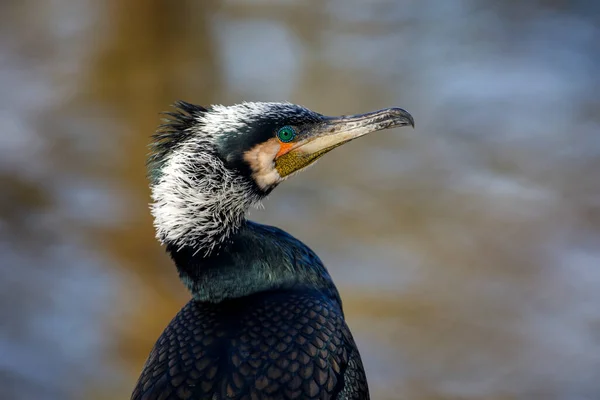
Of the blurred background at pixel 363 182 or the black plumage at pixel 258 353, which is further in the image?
the blurred background at pixel 363 182

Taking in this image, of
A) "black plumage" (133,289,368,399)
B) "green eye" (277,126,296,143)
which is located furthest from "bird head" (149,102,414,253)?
"black plumage" (133,289,368,399)

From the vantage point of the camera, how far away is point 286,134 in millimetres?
2926

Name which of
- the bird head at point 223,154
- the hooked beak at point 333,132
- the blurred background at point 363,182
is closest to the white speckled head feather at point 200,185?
the bird head at point 223,154

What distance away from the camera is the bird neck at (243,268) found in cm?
285

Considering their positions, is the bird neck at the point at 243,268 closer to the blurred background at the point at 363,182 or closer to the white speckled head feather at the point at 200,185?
the white speckled head feather at the point at 200,185

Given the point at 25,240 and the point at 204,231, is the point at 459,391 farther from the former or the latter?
the point at 25,240

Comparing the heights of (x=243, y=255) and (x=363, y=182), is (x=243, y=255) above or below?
below

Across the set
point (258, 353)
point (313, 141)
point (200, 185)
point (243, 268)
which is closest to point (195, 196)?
point (200, 185)

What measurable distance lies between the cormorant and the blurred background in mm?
2810

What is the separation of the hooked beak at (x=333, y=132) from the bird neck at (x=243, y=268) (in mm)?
272

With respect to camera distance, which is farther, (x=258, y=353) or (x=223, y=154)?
(x=223, y=154)

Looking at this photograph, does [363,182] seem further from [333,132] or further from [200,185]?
[200,185]

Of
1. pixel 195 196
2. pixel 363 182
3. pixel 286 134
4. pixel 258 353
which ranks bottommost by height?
pixel 258 353

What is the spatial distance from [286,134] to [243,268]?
0.48 meters
